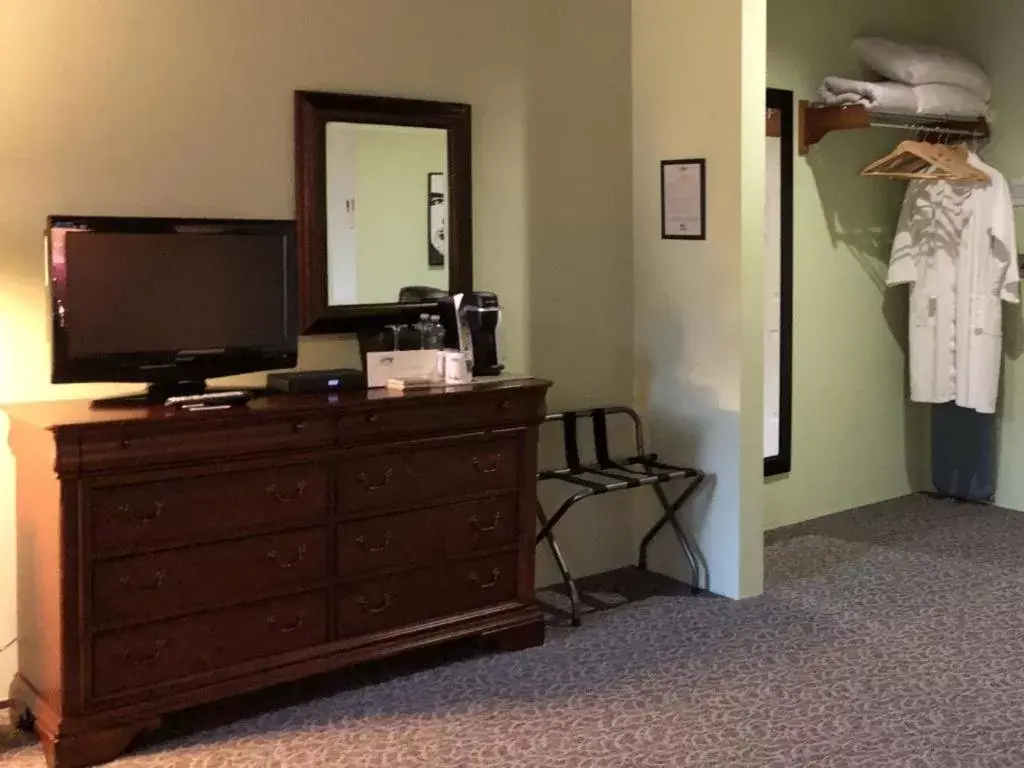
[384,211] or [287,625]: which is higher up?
[384,211]

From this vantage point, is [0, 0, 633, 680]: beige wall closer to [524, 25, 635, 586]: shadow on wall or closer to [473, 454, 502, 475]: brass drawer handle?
[524, 25, 635, 586]: shadow on wall

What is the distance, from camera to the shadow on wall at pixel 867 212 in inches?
213

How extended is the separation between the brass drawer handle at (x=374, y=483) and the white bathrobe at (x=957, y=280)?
10.1ft

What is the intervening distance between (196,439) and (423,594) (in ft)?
2.95

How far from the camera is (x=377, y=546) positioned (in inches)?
134

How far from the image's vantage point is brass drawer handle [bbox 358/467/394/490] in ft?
11.0

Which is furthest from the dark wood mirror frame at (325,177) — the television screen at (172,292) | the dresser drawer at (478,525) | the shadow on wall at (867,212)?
the shadow on wall at (867,212)

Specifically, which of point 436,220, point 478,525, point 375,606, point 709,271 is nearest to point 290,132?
point 436,220

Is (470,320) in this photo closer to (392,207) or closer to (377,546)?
(392,207)

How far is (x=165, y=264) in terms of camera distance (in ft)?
10.5

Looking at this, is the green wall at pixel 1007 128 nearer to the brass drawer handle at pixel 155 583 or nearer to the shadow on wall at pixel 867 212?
the shadow on wall at pixel 867 212

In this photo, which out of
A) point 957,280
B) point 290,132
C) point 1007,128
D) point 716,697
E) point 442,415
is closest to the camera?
point 716,697

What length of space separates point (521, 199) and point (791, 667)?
1859 mm

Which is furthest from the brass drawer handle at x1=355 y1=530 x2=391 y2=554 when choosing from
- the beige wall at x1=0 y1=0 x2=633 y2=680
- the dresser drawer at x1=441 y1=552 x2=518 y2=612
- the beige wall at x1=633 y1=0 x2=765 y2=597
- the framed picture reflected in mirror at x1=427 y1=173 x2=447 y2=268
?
the beige wall at x1=633 y1=0 x2=765 y2=597
